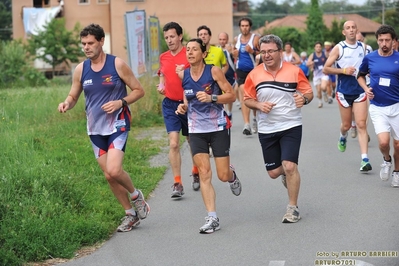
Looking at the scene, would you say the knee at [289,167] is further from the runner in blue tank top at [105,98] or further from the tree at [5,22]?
the tree at [5,22]

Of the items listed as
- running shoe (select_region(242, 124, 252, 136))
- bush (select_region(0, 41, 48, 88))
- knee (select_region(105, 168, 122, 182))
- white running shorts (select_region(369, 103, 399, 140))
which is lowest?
bush (select_region(0, 41, 48, 88))

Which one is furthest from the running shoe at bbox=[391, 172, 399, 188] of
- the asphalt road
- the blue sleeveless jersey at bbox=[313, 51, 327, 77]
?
the blue sleeveless jersey at bbox=[313, 51, 327, 77]

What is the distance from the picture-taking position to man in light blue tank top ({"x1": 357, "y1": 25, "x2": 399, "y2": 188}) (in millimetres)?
9875

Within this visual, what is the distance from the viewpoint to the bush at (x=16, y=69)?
42.2 m

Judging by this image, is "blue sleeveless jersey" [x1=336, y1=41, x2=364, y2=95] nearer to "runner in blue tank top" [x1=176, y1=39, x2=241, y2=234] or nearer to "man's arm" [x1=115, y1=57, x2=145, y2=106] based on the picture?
"runner in blue tank top" [x1=176, y1=39, x2=241, y2=234]

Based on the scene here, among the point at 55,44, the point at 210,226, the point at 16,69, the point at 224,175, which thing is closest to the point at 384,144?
the point at 224,175

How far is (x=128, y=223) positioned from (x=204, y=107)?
1452 millimetres

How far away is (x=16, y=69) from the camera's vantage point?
148 ft

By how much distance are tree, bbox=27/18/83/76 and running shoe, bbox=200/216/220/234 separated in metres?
47.1

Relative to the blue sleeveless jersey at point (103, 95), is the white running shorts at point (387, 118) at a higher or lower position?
lower

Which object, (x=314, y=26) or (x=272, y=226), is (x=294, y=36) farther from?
(x=272, y=226)

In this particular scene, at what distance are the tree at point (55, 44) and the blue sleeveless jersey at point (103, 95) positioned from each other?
46647mm

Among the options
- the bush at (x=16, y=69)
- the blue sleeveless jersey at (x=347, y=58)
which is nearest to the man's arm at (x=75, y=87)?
the blue sleeveless jersey at (x=347, y=58)

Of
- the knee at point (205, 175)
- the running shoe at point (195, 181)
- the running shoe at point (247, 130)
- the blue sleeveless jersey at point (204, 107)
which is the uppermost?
the blue sleeveless jersey at point (204, 107)
